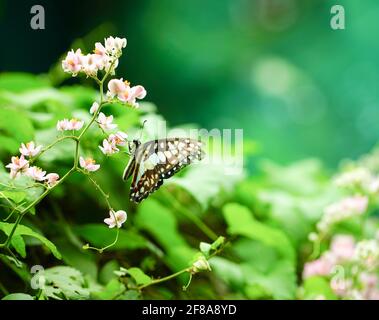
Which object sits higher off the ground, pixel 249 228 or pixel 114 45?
pixel 114 45

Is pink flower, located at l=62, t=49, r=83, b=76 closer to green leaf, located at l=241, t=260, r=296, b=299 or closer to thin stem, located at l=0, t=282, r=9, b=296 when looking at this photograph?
thin stem, located at l=0, t=282, r=9, b=296

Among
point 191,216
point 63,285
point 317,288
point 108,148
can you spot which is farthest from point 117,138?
point 317,288

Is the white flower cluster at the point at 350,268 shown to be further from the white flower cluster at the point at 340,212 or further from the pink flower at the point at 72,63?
the pink flower at the point at 72,63

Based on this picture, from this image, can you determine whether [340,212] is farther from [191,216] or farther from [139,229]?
[139,229]

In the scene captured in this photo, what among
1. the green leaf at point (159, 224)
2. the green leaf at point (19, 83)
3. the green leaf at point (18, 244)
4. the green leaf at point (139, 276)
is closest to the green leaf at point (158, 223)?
the green leaf at point (159, 224)

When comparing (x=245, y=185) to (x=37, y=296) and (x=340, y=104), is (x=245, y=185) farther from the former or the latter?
(x=340, y=104)

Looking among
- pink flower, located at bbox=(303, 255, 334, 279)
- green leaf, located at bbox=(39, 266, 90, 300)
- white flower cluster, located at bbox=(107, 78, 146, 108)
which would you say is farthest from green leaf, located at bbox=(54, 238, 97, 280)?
pink flower, located at bbox=(303, 255, 334, 279)
